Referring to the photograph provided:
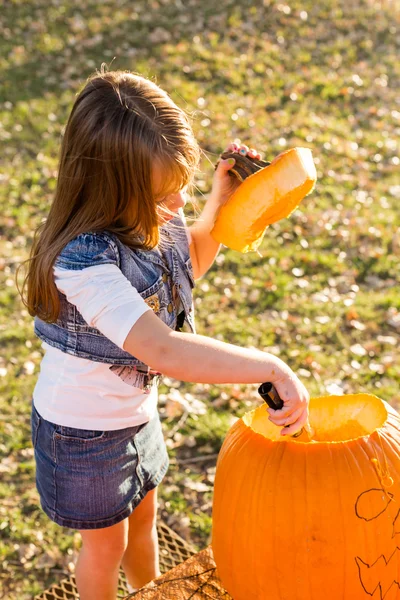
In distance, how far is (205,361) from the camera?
6.35 feet

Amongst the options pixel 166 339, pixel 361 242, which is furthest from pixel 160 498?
pixel 361 242

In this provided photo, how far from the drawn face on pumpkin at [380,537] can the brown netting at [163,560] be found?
3.76 ft

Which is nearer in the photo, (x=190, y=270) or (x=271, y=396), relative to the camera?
(x=271, y=396)

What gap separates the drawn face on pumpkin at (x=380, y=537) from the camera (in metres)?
2.25

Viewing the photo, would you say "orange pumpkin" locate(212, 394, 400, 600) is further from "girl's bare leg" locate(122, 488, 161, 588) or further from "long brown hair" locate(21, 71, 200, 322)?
"long brown hair" locate(21, 71, 200, 322)

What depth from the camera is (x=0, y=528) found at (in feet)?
11.9

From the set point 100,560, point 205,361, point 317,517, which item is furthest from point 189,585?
point 205,361

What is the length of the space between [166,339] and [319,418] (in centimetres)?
92

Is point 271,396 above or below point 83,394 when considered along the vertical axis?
above

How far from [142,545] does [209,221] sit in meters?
1.25

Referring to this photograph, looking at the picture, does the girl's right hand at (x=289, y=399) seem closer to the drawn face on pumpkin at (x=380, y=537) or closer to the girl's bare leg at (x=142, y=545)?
the drawn face on pumpkin at (x=380, y=537)

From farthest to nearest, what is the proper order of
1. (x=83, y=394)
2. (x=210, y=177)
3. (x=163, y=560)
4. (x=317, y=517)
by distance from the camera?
(x=210, y=177)
(x=163, y=560)
(x=83, y=394)
(x=317, y=517)

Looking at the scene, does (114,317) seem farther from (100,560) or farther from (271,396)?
(100,560)

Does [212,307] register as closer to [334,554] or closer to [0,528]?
[0,528]
